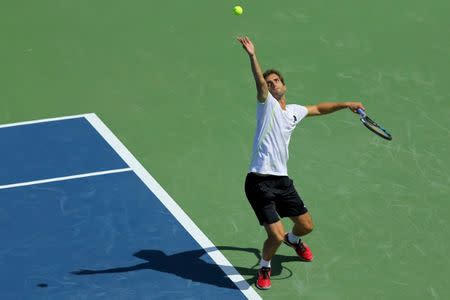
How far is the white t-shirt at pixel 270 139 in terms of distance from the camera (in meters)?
10.0

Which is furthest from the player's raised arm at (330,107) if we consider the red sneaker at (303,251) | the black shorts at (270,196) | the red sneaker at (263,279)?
the red sneaker at (263,279)

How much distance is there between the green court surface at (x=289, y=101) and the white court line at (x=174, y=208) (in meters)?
0.11

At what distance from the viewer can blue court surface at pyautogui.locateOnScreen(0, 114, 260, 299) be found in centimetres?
1016

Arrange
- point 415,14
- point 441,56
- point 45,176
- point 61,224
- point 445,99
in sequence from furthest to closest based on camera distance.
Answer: point 415,14
point 441,56
point 445,99
point 45,176
point 61,224

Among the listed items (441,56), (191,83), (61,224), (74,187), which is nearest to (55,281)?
(61,224)

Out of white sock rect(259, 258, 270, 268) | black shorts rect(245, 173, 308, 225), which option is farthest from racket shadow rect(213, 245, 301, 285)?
black shorts rect(245, 173, 308, 225)

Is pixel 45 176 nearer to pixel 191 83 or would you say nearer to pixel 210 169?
pixel 210 169

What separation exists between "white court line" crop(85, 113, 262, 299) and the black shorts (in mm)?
734

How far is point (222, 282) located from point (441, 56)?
671 cm

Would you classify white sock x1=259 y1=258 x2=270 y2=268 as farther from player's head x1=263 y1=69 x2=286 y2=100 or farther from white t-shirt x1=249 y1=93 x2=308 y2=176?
player's head x1=263 y1=69 x2=286 y2=100

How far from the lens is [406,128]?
13.5 m

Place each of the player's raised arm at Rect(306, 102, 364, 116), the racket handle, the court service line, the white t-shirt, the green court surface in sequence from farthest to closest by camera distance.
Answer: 1. the court service line
2. the green court surface
3. the player's raised arm at Rect(306, 102, 364, 116)
4. the racket handle
5. the white t-shirt

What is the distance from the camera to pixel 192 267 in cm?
1050

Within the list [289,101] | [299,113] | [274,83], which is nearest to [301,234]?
[299,113]
